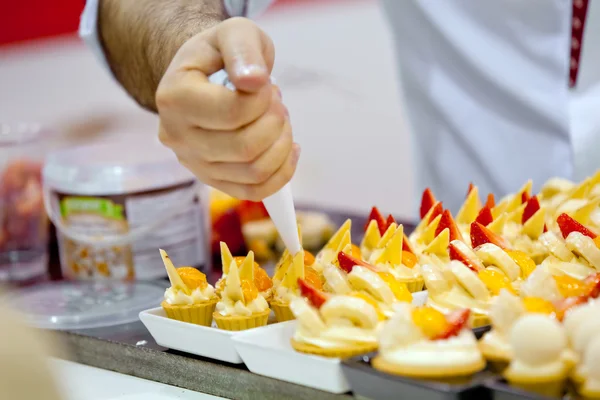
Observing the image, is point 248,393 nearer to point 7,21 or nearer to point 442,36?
point 442,36

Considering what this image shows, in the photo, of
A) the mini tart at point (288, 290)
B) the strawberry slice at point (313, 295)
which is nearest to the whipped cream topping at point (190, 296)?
the mini tart at point (288, 290)

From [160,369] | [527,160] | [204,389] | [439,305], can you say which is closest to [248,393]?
[204,389]

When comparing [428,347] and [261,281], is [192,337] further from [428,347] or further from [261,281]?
[428,347]

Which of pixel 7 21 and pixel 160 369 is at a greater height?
pixel 7 21

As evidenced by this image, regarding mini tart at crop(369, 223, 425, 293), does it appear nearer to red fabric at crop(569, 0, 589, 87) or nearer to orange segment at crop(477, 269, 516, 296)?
orange segment at crop(477, 269, 516, 296)

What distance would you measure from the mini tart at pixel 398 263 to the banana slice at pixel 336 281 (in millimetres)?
109

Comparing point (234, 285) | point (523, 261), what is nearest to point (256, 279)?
point (234, 285)

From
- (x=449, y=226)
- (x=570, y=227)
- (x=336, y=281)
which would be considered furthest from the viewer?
(x=449, y=226)

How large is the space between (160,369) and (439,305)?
0.47 meters

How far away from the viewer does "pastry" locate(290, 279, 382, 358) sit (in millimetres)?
1243

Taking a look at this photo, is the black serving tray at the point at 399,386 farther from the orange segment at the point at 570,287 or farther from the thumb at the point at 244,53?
the thumb at the point at 244,53

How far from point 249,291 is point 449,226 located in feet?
1.36

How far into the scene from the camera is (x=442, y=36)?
2439mm

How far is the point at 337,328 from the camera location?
1266 mm
